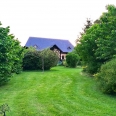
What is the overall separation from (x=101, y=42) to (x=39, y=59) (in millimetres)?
12415

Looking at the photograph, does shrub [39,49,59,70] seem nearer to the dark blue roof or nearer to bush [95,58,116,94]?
bush [95,58,116,94]

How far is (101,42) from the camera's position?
635 inches

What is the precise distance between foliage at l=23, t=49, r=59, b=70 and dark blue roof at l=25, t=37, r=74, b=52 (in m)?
23.1

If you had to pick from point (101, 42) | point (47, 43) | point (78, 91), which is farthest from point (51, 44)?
point (78, 91)

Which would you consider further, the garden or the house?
the house

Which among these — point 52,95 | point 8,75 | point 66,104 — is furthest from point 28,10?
point 66,104

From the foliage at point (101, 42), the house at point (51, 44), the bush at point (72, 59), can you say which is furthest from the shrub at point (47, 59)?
the house at point (51, 44)

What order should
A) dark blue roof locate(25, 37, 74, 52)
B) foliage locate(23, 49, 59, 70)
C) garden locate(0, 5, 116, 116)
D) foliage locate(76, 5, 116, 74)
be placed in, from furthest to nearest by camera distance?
dark blue roof locate(25, 37, 74, 52)
foliage locate(23, 49, 59, 70)
foliage locate(76, 5, 116, 74)
garden locate(0, 5, 116, 116)

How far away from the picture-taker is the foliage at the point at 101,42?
15.4 meters

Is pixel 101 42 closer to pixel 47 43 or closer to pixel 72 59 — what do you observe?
pixel 72 59

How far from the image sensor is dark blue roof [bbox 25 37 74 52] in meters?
51.1

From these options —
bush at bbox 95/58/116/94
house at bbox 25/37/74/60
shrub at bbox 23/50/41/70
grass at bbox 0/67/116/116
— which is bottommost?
grass at bbox 0/67/116/116

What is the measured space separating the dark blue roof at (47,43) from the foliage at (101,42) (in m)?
31.9

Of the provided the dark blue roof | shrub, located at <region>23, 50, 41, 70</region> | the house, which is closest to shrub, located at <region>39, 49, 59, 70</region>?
shrub, located at <region>23, 50, 41, 70</region>
